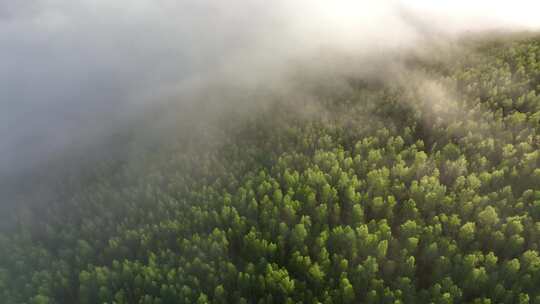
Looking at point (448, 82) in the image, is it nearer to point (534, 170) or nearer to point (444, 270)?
point (534, 170)

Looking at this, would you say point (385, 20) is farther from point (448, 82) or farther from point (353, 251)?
point (353, 251)

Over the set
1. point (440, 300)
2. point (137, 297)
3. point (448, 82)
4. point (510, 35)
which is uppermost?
point (510, 35)

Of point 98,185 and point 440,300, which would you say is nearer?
point 440,300

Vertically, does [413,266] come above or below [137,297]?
above

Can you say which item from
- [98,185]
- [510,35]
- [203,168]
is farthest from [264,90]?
[510,35]

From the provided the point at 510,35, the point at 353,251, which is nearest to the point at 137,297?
the point at 353,251

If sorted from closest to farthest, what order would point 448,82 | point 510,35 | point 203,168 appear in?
1. point 203,168
2. point 448,82
3. point 510,35

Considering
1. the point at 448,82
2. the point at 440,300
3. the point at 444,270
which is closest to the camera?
the point at 440,300
